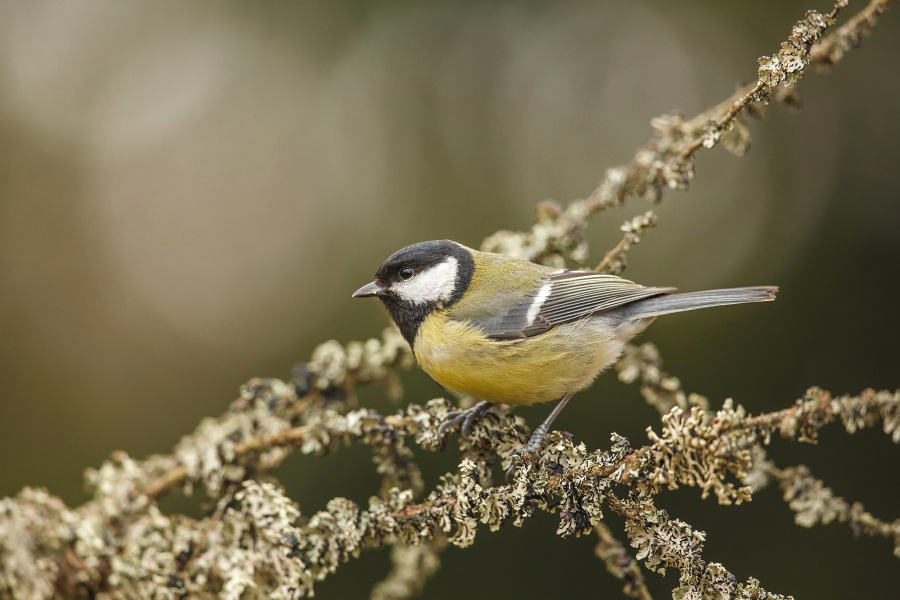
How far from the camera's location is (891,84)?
2975mm

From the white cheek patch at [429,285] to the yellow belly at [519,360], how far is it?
0.15 m

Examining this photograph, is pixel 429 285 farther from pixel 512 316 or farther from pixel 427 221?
pixel 427 221

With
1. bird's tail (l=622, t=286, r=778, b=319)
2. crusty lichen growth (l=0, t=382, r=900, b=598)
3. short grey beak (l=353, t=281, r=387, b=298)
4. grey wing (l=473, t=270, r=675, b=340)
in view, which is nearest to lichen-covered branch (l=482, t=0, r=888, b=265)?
grey wing (l=473, t=270, r=675, b=340)

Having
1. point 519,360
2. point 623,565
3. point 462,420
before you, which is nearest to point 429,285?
point 519,360

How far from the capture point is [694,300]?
6.06ft

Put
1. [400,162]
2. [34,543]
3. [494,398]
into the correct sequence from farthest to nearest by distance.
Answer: [400,162]
[494,398]
[34,543]

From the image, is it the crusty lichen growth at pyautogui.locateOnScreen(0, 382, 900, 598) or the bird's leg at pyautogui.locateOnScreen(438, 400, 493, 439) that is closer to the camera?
the crusty lichen growth at pyautogui.locateOnScreen(0, 382, 900, 598)

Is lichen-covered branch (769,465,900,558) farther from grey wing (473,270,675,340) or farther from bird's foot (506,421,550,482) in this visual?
grey wing (473,270,675,340)

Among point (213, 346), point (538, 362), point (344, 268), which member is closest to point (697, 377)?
point (538, 362)

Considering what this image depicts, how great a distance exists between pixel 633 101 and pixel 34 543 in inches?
137

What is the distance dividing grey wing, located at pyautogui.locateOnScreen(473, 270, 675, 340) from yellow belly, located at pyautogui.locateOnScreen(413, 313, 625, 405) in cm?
3

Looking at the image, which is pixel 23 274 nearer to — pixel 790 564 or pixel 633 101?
pixel 633 101

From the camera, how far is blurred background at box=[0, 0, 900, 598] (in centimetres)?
277

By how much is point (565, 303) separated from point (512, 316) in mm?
170
